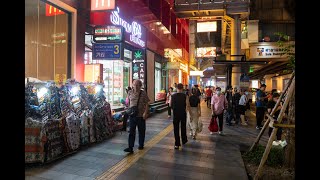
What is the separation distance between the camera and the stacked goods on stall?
5625 millimetres

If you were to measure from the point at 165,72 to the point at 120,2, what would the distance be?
11383 mm

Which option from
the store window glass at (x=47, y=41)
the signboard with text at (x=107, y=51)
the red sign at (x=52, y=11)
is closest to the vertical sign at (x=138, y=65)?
the signboard with text at (x=107, y=51)

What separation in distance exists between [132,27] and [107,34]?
334 cm

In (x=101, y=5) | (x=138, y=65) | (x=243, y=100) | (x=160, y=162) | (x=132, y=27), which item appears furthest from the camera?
(x=138, y=65)

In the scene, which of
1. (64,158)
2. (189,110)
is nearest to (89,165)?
(64,158)

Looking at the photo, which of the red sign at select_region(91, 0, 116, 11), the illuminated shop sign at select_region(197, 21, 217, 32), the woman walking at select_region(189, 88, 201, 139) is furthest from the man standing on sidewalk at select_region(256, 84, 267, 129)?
the illuminated shop sign at select_region(197, 21, 217, 32)

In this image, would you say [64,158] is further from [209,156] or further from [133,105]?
[209,156]

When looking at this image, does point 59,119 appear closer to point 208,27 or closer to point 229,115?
point 229,115

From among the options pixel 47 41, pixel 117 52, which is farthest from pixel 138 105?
pixel 47 41

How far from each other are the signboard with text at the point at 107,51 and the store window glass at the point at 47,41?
103cm

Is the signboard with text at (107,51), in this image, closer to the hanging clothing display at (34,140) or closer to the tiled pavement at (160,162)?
the tiled pavement at (160,162)

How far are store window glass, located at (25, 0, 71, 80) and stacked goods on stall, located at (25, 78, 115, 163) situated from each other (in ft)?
5.95

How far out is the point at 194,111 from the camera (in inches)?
337

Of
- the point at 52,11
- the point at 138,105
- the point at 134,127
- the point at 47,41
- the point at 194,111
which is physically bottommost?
the point at 134,127
